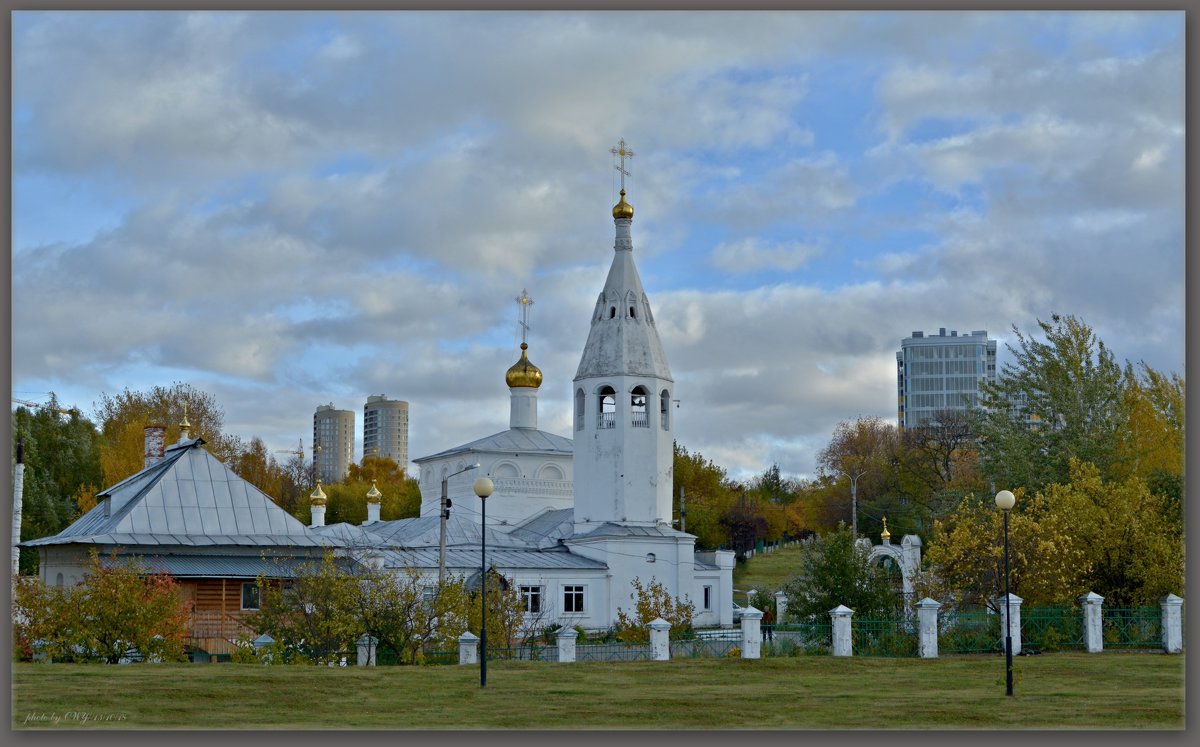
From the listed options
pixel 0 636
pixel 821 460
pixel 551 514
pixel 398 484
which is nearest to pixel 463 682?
pixel 0 636

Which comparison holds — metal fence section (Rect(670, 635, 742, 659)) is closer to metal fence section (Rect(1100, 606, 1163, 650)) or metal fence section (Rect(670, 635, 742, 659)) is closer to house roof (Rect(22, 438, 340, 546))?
metal fence section (Rect(1100, 606, 1163, 650))

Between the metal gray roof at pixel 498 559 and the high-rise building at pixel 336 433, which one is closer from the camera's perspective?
the metal gray roof at pixel 498 559

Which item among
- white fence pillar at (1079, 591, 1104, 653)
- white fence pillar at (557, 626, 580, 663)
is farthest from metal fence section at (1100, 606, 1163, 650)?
white fence pillar at (557, 626, 580, 663)

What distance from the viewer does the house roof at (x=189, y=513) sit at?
35.5 metres

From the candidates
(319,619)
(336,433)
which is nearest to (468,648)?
(319,619)

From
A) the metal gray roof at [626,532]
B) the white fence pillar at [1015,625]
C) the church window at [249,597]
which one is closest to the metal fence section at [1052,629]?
the white fence pillar at [1015,625]

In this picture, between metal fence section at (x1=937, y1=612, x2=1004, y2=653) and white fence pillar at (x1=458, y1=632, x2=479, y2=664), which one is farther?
metal fence section at (x1=937, y1=612, x2=1004, y2=653)

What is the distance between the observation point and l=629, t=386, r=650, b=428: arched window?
47125mm

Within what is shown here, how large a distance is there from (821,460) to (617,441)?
53.0 meters

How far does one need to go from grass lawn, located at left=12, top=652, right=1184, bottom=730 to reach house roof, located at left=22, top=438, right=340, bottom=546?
557 inches

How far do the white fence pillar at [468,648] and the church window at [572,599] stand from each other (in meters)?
19.5

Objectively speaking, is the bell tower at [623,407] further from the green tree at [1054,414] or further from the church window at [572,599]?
the green tree at [1054,414]

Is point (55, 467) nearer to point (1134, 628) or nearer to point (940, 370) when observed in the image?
point (1134, 628)

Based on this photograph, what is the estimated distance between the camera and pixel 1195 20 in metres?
15.9
